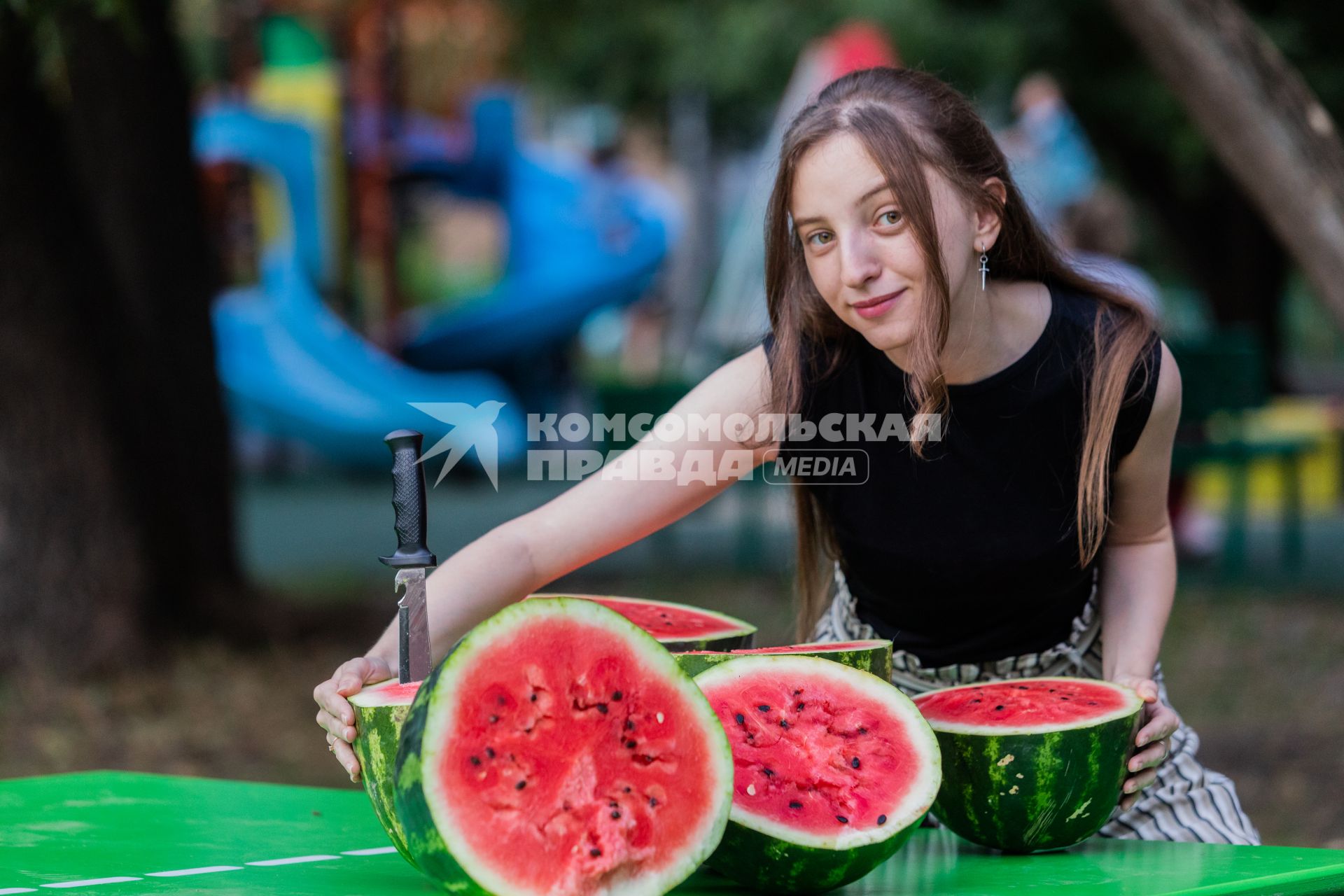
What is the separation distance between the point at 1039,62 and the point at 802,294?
11.5m

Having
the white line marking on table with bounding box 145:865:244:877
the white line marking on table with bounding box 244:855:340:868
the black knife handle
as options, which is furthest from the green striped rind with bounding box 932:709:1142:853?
the white line marking on table with bounding box 145:865:244:877

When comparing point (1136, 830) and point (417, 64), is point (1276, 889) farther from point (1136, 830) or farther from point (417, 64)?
point (417, 64)

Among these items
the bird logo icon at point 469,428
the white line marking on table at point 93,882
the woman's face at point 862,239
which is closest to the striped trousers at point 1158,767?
the woman's face at point 862,239

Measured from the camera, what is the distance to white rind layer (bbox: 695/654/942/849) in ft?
6.03

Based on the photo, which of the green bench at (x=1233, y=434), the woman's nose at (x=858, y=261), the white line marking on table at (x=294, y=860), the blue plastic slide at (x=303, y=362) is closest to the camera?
the white line marking on table at (x=294, y=860)

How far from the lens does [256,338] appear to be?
14406 mm

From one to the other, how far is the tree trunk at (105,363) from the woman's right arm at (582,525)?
4.28 m

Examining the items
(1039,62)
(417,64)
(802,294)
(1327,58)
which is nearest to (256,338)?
(417,64)

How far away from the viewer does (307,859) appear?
6.97 feet

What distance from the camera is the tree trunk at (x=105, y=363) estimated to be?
6305 millimetres

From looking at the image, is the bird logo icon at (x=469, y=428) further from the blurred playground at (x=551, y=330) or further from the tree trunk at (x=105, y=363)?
the tree trunk at (x=105, y=363)

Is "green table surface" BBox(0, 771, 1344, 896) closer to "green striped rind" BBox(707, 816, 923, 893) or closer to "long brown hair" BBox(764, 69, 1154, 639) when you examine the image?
"green striped rind" BBox(707, 816, 923, 893)

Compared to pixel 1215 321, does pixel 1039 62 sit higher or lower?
higher

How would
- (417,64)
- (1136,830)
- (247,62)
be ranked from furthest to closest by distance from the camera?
(417,64) < (247,62) < (1136,830)
